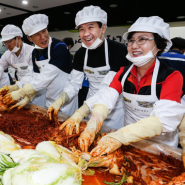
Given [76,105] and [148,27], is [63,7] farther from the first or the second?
[148,27]

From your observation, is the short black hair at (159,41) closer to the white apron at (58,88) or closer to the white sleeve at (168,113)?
the white sleeve at (168,113)

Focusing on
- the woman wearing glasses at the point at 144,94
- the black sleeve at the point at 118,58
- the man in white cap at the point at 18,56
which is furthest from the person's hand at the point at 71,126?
the man in white cap at the point at 18,56

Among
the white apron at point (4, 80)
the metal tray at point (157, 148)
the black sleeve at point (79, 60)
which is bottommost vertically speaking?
the metal tray at point (157, 148)

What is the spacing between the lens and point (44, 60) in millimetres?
3451

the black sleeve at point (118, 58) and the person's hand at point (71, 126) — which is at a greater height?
the black sleeve at point (118, 58)

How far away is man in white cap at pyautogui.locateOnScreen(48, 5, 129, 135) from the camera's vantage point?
244 cm

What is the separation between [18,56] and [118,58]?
2.75 meters

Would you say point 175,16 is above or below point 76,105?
above

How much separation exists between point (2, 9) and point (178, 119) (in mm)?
9670

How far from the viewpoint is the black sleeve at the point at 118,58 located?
2613 mm

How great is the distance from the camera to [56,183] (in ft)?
3.19

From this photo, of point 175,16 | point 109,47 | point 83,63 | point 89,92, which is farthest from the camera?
point 175,16

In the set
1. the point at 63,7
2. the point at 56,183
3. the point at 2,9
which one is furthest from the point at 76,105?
the point at 2,9

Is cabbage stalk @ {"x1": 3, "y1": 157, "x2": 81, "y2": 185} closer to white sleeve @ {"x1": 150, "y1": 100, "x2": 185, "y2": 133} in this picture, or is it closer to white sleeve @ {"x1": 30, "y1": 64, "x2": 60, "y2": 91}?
white sleeve @ {"x1": 150, "y1": 100, "x2": 185, "y2": 133}
